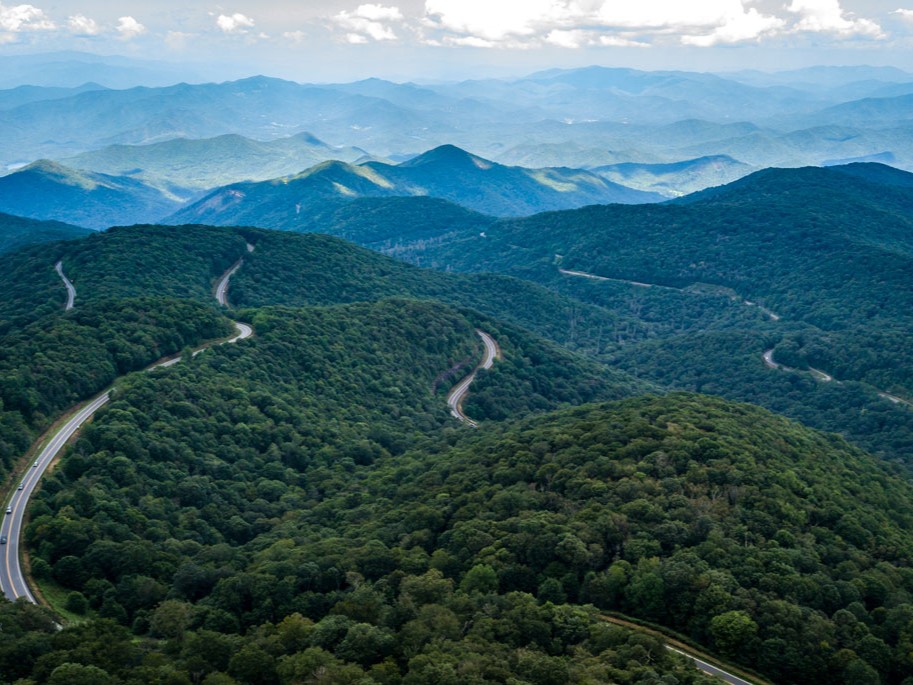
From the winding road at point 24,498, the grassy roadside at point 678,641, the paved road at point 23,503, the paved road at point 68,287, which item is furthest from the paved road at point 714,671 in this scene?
the paved road at point 68,287

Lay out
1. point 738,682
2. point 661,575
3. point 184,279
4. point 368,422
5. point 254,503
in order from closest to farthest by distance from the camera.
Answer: point 738,682, point 661,575, point 254,503, point 368,422, point 184,279

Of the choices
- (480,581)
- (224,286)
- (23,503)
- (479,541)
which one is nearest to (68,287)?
(224,286)

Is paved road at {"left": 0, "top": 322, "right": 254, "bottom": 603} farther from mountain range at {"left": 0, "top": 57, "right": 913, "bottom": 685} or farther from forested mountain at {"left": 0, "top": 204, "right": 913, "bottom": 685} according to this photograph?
forested mountain at {"left": 0, "top": 204, "right": 913, "bottom": 685}

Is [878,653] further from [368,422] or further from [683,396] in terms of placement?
[368,422]

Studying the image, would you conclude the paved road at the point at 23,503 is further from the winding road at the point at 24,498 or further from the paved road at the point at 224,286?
the paved road at the point at 224,286

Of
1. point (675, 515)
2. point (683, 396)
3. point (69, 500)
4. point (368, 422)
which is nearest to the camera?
point (675, 515)

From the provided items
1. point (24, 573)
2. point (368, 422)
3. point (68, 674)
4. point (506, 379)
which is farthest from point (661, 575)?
point (506, 379)
